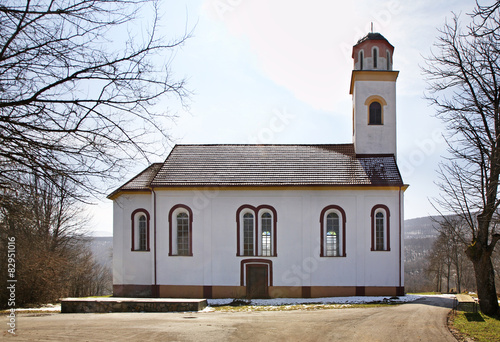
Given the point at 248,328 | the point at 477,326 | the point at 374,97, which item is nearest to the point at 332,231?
the point at 374,97

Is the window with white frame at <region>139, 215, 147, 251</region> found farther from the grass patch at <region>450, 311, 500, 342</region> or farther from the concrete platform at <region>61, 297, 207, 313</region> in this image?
the grass patch at <region>450, 311, 500, 342</region>

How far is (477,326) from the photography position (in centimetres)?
1562

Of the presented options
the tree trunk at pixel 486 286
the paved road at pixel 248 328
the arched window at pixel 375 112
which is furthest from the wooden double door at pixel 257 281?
the arched window at pixel 375 112

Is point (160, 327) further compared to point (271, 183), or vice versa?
point (271, 183)

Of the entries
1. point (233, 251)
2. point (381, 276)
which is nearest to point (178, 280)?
point (233, 251)

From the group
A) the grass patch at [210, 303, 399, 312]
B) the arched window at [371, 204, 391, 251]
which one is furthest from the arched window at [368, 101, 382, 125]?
the grass patch at [210, 303, 399, 312]

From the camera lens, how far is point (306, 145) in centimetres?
3192

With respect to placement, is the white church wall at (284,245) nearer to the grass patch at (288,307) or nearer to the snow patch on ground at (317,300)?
the snow patch on ground at (317,300)

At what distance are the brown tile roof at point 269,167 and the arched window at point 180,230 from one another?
67.3 inches

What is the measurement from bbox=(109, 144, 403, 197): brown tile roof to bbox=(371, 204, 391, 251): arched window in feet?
5.23

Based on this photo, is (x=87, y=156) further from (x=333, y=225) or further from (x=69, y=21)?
(x=333, y=225)

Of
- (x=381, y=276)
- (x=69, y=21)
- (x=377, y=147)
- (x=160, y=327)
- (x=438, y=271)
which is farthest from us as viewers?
(x=438, y=271)

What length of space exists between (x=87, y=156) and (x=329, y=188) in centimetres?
2149

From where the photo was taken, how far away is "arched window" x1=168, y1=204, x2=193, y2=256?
2773 centimetres
